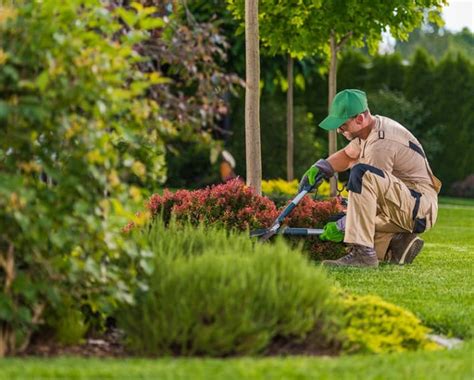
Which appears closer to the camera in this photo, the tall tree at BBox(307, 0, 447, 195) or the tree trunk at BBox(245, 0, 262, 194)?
the tree trunk at BBox(245, 0, 262, 194)

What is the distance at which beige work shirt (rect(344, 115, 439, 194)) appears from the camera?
297 inches

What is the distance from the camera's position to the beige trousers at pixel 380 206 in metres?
7.39

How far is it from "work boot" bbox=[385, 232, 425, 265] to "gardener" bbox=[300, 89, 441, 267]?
Result: 0.01m

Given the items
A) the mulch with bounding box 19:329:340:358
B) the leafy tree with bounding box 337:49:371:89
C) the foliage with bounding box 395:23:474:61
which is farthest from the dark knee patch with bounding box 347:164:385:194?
the foliage with bounding box 395:23:474:61

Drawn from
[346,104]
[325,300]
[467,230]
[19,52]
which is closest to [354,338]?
[325,300]

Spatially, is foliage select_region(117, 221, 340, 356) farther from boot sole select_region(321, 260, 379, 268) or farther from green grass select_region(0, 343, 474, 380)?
boot sole select_region(321, 260, 379, 268)

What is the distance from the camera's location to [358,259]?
7648mm

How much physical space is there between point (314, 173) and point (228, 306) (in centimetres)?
367

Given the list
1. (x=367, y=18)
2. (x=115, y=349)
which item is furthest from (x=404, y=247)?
(x=367, y=18)

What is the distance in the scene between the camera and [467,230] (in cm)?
1388

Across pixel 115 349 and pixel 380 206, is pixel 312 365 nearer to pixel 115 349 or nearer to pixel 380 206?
pixel 115 349

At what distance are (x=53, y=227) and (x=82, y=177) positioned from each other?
0.24 metres

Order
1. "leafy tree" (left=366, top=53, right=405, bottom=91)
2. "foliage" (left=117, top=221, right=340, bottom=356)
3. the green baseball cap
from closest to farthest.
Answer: "foliage" (left=117, top=221, right=340, bottom=356)
the green baseball cap
"leafy tree" (left=366, top=53, right=405, bottom=91)

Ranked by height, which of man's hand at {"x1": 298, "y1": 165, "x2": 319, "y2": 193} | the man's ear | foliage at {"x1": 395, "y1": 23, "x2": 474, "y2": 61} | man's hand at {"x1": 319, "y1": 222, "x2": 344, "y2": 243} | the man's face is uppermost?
foliage at {"x1": 395, "y1": 23, "x2": 474, "y2": 61}
